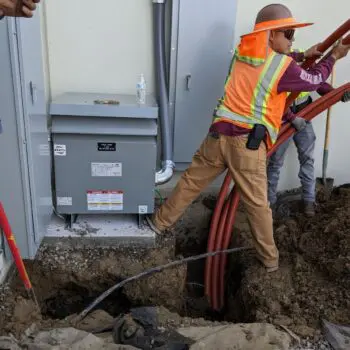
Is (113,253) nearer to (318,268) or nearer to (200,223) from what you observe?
(200,223)

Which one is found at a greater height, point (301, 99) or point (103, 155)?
point (301, 99)

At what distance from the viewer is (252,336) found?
189 cm

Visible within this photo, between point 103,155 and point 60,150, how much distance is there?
26 cm

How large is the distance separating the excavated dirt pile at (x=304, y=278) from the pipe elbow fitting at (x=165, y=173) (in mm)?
641

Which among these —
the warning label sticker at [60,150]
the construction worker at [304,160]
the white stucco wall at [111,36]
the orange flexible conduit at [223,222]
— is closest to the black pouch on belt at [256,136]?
the orange flexible conduit at [223,222]

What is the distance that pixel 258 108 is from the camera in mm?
2273

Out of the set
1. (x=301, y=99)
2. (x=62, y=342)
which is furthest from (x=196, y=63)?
(x=62, y=342)

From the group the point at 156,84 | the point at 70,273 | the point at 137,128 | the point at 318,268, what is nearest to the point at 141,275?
Answer: the point at 70,273

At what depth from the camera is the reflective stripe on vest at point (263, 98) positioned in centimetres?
217

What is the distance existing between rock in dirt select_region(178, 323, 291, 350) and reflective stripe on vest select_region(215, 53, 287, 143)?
106 centimetres

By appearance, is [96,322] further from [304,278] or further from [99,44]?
[99,44]

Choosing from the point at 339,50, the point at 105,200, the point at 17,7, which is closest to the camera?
the point at 17,7

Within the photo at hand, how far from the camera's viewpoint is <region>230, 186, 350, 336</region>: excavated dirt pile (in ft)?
7.04

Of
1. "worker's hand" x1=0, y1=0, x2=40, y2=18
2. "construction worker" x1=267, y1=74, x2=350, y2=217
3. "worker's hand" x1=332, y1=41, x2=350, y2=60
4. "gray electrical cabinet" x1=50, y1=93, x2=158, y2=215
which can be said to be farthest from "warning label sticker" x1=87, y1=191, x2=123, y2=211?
"worker's hand" x1=332, y1=41, x2=350, y2=60
